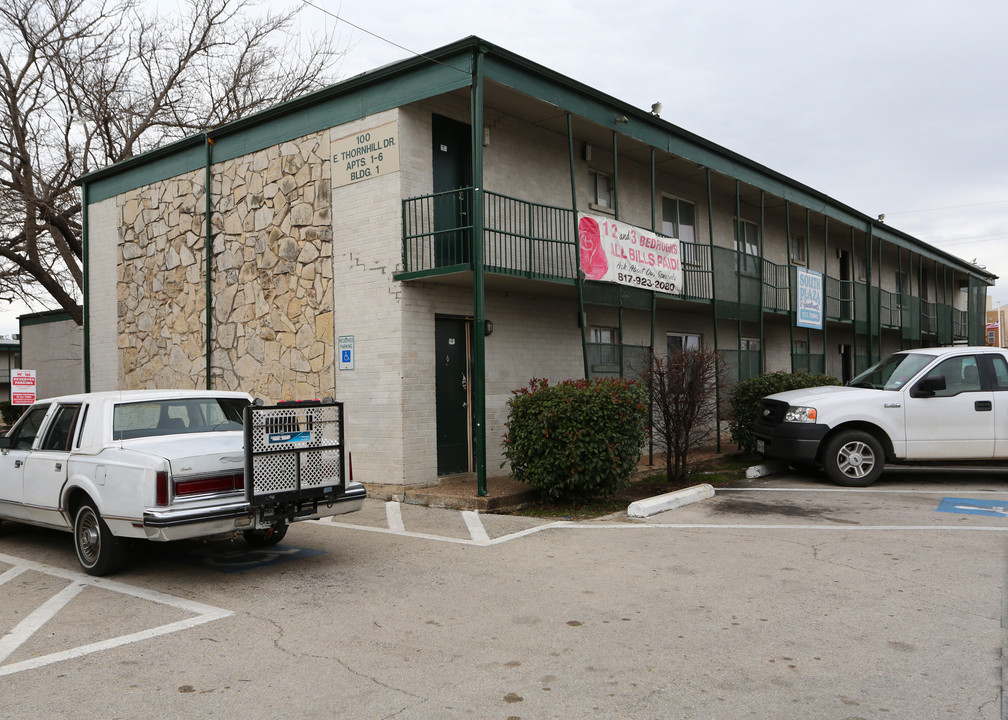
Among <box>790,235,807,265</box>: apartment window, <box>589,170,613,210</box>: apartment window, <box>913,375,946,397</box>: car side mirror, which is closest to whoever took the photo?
<box>913,375,946,397</box>: car side mirror

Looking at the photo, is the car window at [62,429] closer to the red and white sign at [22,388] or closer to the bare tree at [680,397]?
the bare tree at [680,397]

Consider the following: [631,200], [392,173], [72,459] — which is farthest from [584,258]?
[72,459]

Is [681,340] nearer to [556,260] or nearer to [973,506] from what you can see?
[556,260]

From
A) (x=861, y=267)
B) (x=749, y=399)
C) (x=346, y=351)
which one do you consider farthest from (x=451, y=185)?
(x=861, y=267)

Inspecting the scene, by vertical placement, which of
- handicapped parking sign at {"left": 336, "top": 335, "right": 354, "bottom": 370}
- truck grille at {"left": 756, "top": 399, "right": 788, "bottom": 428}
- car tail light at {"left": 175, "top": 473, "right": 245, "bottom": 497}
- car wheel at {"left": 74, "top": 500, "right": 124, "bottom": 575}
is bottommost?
car wheel at {"left": 74, "top": 500, "right": 124, "bottom": 575}

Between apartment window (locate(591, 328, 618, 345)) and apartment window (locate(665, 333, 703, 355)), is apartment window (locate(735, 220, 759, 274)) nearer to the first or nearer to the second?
apartment window (locate(665, 333, 703, 355))

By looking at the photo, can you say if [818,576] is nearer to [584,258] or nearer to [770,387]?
[584,258]

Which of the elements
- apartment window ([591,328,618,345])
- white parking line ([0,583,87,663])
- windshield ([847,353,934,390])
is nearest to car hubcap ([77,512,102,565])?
white parking line ([0,583,87,663])

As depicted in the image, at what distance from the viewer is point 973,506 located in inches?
373

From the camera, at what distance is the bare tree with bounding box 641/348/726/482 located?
11391mm

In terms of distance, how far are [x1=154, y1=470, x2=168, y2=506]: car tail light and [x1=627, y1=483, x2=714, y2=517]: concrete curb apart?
516 cm

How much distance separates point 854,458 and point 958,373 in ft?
6.39

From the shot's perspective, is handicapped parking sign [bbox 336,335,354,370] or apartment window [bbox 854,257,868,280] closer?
handicapped parking sign [bbox 336,335,354,370]

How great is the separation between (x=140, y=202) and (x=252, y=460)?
12.0 metres
